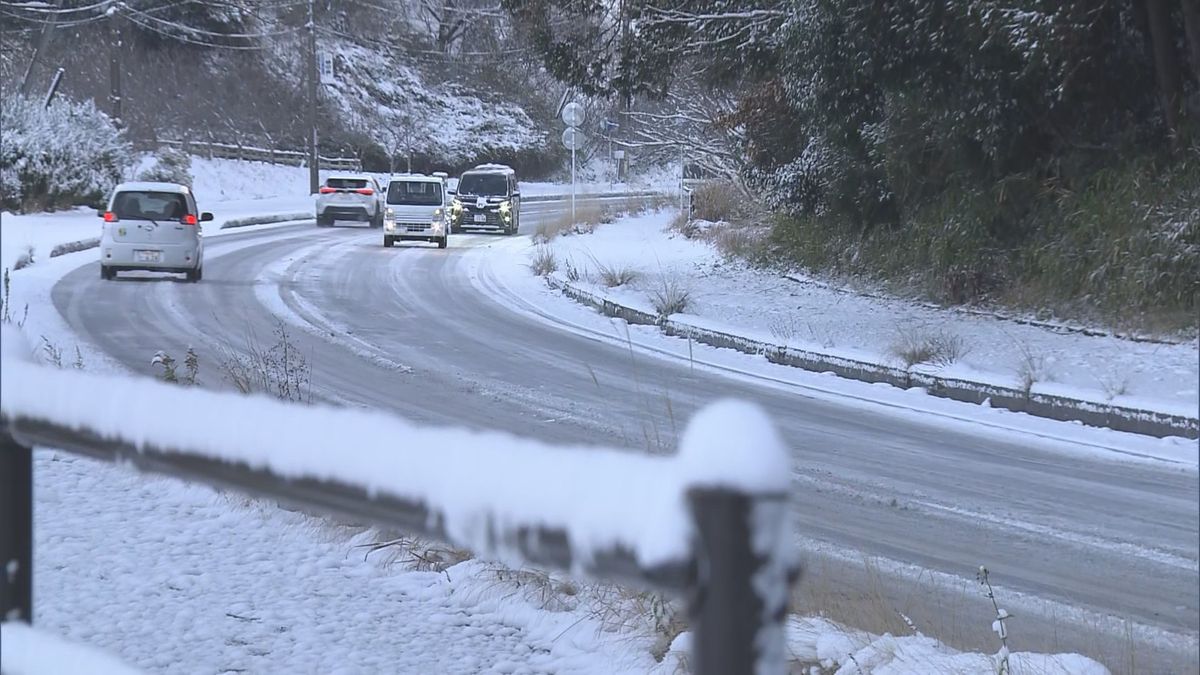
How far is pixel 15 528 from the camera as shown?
2273 millimetres

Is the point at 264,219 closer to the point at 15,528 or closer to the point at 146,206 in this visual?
the point at 146,206

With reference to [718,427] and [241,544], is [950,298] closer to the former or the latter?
[241,544]

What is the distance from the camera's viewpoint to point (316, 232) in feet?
109

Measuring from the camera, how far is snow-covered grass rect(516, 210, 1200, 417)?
2.97m

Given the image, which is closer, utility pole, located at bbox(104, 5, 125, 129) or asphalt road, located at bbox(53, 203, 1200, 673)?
asphalt road, located at bbox(53, 203, 1200, 673)

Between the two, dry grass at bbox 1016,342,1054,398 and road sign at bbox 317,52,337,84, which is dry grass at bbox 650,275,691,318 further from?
road sign at bbox 317,52,337,84

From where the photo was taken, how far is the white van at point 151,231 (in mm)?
19031

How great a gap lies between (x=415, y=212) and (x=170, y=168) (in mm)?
12749

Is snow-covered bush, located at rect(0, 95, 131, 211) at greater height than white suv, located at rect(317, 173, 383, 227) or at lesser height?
greater

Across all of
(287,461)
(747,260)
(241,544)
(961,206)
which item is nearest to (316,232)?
(747,260)

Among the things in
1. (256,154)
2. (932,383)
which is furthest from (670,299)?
(256,154)

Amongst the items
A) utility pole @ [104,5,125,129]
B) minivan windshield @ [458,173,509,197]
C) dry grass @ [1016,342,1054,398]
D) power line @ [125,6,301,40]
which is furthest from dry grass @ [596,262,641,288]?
power line @ [125,6,301,40]

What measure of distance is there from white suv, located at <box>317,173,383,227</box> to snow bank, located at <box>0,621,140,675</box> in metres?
34.5

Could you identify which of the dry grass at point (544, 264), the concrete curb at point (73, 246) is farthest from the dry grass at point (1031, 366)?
the concrete curb at point (73, 246)
